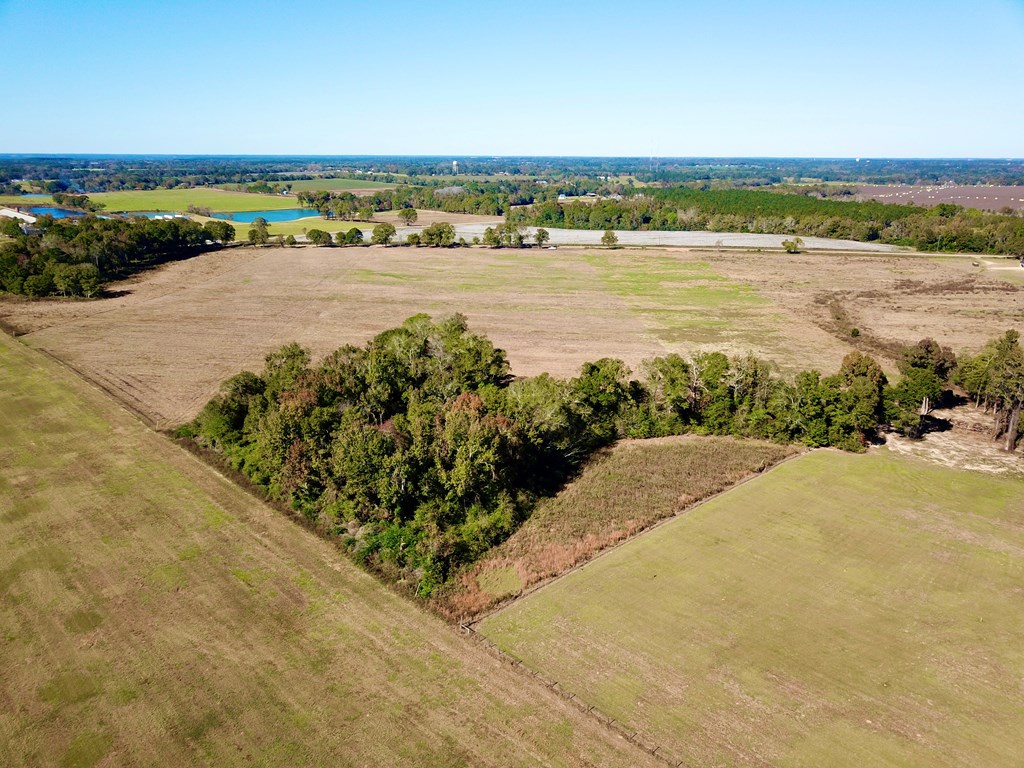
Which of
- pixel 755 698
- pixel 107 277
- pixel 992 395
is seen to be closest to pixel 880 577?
pixel 755 698

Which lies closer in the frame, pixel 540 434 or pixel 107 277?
pixel 540 434

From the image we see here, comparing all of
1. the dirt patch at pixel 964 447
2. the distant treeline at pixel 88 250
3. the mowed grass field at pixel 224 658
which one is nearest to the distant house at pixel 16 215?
the distant treeline at pixel 88 250

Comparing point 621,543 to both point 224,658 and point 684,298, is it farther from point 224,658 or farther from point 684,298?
point 684,298

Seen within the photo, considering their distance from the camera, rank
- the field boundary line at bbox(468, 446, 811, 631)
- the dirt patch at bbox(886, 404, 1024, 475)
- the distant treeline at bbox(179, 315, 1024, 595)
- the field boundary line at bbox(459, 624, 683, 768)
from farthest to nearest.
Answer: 1. the dirt patch at bbox(886, 404, 1024, 475)
2. the distant treeline at bbox(179, 315, 1024, 595)
3. the field boundary line at bbox(468, 446, 811, 631)
4. the field boundary line at bbox(459, 624, 683, 768)

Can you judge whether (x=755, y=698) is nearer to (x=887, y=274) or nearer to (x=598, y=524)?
(x=598, y=524)

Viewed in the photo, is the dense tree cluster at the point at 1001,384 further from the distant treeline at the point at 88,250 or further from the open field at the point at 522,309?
the distant treeline at the point at 88,250

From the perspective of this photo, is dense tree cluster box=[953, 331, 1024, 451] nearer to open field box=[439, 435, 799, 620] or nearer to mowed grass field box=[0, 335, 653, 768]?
open field box=[439, 435, 799, 620]

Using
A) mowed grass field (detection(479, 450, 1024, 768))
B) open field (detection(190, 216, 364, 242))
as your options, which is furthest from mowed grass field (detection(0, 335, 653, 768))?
open field (detection(190, 216, 364, 242))
